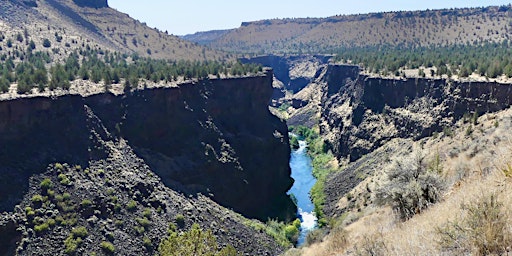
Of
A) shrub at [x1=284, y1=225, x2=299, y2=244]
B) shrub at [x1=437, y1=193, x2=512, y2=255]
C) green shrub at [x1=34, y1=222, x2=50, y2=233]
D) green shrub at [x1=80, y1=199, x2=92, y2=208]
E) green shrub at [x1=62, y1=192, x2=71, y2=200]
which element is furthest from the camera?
shrub at [x1=284, y1=225, x2=299, y2=244]

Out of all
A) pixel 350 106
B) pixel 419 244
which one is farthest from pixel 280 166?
pixel 419 244

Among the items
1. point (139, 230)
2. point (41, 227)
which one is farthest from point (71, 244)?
point (139, 230)

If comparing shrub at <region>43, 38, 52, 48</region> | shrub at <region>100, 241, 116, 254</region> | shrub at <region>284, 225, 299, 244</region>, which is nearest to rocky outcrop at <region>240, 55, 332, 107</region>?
shrub at <region>43, 38, 52, 48</region>

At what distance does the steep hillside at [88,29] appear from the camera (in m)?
98.2

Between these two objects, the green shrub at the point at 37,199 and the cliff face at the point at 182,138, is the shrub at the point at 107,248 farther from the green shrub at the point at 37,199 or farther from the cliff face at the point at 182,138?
the cliff face at the point at 182,138

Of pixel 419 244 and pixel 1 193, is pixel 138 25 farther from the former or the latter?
pixel 419 244

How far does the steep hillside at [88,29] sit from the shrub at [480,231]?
94.3 meters

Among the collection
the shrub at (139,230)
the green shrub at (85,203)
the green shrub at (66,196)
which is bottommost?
the shrub at (139,230)

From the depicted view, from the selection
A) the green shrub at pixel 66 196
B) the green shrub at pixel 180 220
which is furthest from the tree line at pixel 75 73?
the green shrub at pixel 180 220

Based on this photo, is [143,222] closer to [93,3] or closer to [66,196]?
[66,196]

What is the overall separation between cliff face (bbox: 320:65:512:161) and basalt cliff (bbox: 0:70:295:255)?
17639 millimetres

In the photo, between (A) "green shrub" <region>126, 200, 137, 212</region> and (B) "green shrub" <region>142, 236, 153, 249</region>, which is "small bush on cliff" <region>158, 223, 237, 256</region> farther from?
(A) "green shrub" <region>126, 200, 137, 212</region>

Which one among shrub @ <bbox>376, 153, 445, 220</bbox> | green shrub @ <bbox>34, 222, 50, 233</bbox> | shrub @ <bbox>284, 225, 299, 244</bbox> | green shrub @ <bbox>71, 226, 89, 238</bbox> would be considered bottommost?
shrub @ <bbox>284, 225, 299, 244</bbox>

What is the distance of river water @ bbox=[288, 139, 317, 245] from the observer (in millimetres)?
55588
